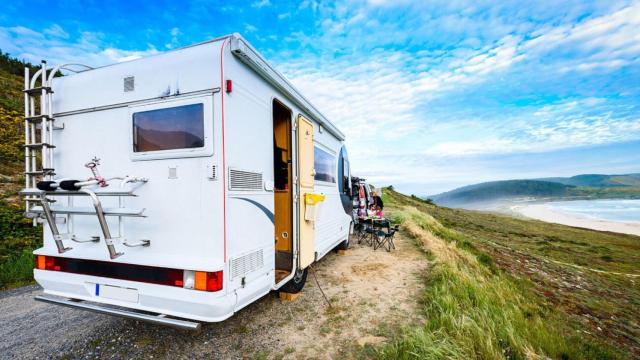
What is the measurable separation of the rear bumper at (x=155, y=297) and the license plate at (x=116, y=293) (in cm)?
2

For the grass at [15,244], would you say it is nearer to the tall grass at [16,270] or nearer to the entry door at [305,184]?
the tall grass at [16,270]

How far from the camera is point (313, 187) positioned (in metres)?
5.09

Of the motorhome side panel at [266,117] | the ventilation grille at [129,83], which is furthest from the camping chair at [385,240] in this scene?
the ventilation grille at [129,83]

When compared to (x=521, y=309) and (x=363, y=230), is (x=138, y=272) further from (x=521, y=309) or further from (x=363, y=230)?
(x=363, y=230)

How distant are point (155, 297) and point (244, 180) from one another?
1.36 m

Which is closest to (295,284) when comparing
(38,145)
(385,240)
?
(38,145)

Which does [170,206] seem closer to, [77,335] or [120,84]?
[120,84]

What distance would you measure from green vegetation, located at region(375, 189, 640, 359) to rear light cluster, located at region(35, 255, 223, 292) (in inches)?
78.7

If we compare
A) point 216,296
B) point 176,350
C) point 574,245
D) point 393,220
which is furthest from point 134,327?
point 574,245

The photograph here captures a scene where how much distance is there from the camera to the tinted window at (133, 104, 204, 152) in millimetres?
2766

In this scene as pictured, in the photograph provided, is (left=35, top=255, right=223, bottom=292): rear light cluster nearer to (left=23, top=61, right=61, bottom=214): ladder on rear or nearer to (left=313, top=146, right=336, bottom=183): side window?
(left=23, top=61, right=61, bottom=214): ladder on rear

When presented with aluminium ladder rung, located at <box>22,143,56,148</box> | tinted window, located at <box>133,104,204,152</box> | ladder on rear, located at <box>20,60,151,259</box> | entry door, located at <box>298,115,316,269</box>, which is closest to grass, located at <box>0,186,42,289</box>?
ladder on rear, located at <box>20,60,151,259</box>

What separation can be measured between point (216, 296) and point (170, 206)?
0.96 meters

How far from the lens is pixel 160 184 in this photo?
2.86 meters
